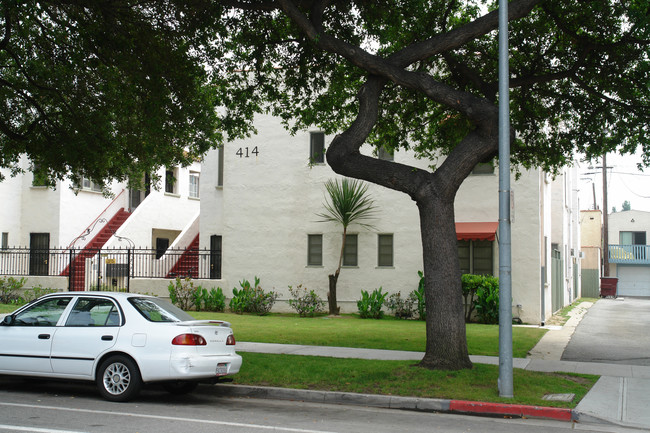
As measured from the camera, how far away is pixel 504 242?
9688mm

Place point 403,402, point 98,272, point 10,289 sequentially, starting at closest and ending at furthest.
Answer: point 403,402 < point 98,272 < point 10,289

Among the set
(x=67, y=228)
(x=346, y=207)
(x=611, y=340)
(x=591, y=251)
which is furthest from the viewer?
(x=591, y=251)

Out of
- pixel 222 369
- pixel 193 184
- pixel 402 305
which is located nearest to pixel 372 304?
pixel 402 305

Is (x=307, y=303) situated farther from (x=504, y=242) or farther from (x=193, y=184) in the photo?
(x=193, y=184)

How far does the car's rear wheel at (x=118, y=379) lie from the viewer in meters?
9.19

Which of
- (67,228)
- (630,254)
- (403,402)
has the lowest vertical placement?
(403,402)

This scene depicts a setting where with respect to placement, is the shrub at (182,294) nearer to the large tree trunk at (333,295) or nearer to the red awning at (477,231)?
the large tree trunk at (333,295)

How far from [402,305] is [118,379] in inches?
542

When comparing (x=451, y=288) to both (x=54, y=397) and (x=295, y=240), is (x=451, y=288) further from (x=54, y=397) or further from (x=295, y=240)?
(x=295, y=240)

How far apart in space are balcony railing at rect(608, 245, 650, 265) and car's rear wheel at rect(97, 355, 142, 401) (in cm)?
4660

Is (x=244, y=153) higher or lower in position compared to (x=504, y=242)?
higher

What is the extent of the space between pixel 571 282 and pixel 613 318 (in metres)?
10.7

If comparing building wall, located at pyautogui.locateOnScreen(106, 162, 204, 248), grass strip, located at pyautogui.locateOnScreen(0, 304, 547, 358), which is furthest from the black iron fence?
grass strip, located at pyautogui.locateOnScreen(0, 304, 547, 358)

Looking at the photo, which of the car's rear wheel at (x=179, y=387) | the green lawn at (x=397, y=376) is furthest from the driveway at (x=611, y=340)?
the car's rear wheel at (x=179, y=387)
